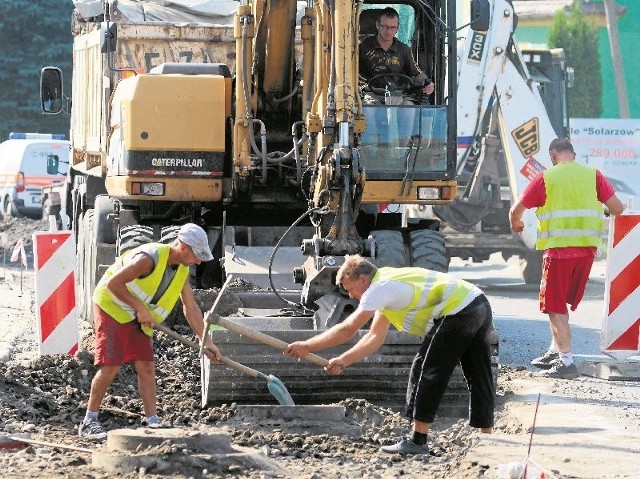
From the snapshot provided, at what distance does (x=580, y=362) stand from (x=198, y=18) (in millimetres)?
6047

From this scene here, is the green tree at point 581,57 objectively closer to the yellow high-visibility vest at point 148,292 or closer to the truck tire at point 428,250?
the truck tire at point 428,250

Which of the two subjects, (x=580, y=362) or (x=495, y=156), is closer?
(x=580, y=362)

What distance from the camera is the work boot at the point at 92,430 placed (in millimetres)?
9070

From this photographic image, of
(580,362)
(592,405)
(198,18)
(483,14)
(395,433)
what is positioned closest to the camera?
(395,433)

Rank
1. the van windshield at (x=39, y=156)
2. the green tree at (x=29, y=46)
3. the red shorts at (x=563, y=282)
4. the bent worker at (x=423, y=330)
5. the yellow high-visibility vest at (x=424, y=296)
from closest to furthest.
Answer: the bent worker at (x=423, y=330)
the yellow high-visibility vest at (x=424, y=296)
the red shorts at (x=563, y=282)
the van windshield at (x=39, y=156)
the green tree at (x=29, y=46)

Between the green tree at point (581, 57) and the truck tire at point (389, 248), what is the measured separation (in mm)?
32930

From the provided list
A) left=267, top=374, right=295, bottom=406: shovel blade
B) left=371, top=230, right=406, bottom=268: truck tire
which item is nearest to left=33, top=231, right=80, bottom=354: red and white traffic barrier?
left=371, top=230, right=406, bottom=268: truck tire

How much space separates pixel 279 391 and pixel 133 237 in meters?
3.55

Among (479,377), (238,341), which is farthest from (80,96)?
(479,377)

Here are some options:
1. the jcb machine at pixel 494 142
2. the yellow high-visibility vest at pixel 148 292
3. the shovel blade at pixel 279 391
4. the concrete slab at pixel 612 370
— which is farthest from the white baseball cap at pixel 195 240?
the jcb machine at pixel 494 142

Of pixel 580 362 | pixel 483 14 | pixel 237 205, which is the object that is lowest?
pixel 580 362

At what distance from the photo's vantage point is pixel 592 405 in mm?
10711

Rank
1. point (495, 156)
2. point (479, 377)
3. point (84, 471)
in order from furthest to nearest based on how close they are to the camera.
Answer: point (495, 156) → point (479, 377) → point (84, 471)

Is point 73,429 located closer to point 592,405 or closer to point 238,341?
point 238,341
